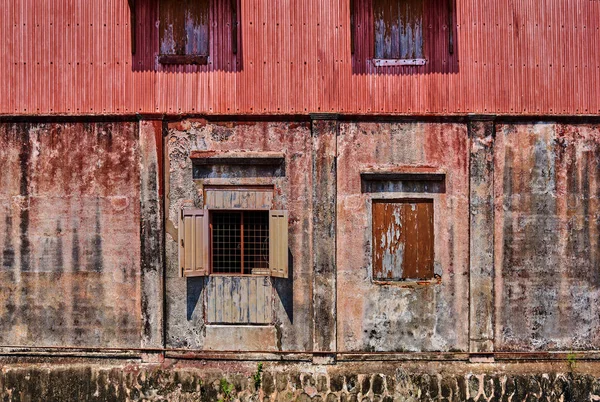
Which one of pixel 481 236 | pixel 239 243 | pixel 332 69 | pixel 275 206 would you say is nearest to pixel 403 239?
pixel 481 236

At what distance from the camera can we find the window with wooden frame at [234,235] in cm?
923

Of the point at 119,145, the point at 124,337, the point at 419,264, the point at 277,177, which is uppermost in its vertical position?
the point at 119,145

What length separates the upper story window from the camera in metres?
9.62

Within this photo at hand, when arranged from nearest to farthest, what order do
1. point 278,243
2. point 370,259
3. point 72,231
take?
1. point 278,243
2. point 370,259
3. point 72,231

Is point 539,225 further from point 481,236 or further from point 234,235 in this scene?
point 234,235

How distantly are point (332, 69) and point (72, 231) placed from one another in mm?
5844

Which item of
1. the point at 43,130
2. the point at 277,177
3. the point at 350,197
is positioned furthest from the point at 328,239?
the point at 43,130

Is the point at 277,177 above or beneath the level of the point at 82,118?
beneath

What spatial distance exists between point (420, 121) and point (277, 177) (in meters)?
2.90

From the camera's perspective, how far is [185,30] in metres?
9.69

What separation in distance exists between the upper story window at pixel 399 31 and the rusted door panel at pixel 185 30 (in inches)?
130

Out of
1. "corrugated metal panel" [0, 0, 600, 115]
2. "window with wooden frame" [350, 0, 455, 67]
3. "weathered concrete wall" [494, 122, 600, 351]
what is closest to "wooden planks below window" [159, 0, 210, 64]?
"corrugated metal panel" [0, 0, 600, 115]

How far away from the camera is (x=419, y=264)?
31.1 feet

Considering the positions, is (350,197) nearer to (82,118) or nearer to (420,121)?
(420,121)
